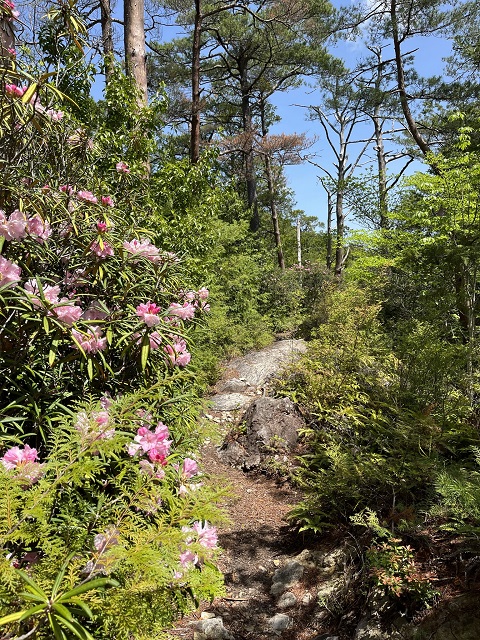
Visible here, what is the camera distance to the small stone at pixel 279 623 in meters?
Answer: 2.65

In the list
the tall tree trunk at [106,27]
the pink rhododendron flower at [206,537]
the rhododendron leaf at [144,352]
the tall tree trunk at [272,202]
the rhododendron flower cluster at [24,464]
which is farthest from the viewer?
the tall tree trunk at [272,202]

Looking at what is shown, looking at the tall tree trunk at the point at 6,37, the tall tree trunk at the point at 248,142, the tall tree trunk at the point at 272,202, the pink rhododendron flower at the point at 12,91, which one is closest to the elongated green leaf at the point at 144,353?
the pink rhododendron flower at the point at 12,91

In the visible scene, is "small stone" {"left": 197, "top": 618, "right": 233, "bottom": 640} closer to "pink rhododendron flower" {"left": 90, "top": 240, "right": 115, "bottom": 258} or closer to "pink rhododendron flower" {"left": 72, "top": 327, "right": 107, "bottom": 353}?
"pink rhododendron flower" {"left": 72, "top": 327, "right": 107, "bottom": 353}

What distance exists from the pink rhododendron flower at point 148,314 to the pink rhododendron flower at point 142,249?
40 centimetres

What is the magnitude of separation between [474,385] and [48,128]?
3.89m

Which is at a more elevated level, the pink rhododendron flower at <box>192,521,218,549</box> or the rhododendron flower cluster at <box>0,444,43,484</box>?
the rhododendron flower cluster at <box>0,444,43,484</box>

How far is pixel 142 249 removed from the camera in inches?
81.0

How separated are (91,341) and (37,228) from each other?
0.54 meters

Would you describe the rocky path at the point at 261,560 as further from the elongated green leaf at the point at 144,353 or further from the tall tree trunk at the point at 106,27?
the tall tree trunk at the point at 106,27

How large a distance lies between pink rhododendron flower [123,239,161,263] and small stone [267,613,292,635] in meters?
2.43

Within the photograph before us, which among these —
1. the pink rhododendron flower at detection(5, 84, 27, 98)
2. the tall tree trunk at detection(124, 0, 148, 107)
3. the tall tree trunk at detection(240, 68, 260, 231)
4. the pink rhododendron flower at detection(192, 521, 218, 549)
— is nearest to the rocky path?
the pink rhododendron flower at detection(192, 521, 218, 549)

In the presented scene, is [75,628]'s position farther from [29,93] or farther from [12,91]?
[12,91]

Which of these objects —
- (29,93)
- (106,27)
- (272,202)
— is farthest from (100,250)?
(272,202)

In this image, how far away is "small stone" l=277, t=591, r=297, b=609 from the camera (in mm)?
2863
